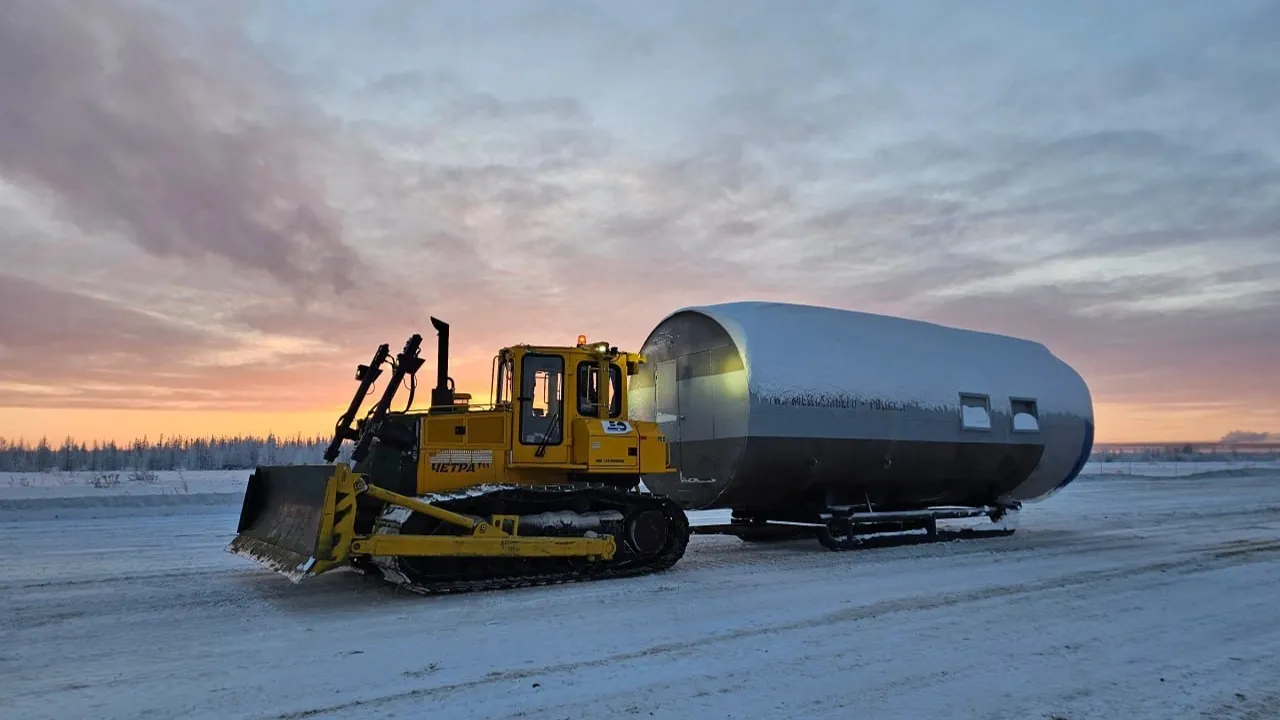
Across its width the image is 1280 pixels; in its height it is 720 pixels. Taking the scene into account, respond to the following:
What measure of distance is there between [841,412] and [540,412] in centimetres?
521

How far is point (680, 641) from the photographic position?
748 centimetres

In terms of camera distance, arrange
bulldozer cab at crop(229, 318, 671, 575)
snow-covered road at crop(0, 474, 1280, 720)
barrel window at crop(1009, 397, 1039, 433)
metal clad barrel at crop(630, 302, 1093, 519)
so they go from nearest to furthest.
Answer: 1. snow-covered road at crop(0, 474, 1280, 720)
2. bulldozer cab at crop(229, 318, 671, 575)
3. metal clad barrel at crop(630, 302, 1093, 519)
4. barrel window at crop(1009, 397, 1039, 433)

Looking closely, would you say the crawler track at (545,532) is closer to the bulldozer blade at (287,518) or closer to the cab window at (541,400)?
the bulldozer blade at (287,518)

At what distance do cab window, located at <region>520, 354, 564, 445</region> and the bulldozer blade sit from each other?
259 cm

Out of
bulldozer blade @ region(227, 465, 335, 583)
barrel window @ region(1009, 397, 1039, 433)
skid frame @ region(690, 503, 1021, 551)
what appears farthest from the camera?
barrel window @ region(1009, 397, 1039, 433)

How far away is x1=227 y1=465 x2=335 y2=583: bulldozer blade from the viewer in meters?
9.51

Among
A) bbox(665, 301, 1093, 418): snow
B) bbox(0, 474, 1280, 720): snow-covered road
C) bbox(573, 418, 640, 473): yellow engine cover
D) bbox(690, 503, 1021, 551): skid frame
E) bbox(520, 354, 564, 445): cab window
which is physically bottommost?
bbox(0, 474, 1280, 720): snow-covered road

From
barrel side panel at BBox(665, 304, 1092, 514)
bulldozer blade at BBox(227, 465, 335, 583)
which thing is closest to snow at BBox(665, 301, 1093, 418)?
barrel side panel at BBox(665, 304, 1092, 514)

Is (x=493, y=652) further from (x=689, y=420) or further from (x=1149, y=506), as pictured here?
(x=1149, y=506)

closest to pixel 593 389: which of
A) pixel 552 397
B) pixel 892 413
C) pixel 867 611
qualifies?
pixel 552 397

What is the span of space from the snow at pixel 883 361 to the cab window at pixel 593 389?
220cm

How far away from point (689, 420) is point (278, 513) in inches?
248

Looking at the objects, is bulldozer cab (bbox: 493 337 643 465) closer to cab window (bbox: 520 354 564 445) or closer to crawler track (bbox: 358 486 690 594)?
cab window (bbox: 520 354 564 445)

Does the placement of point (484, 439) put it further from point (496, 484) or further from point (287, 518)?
point (287, 518)
